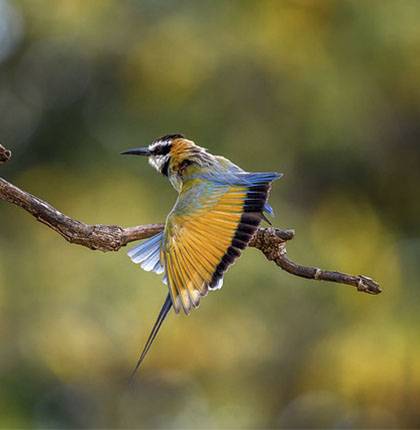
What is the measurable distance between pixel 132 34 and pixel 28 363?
2.73 m

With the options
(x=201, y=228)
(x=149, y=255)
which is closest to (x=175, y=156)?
(x=149, y=255)

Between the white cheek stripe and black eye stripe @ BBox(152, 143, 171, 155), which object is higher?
black eye stripe @ BBox(152, 143, 171, 155)

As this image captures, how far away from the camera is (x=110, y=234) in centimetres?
255

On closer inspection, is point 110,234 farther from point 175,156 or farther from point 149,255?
point 175,156

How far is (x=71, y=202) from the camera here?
9539mm

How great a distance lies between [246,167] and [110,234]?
20.1ft

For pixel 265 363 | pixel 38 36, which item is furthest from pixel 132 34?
pixel 265 363

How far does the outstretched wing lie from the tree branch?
7 centimetres

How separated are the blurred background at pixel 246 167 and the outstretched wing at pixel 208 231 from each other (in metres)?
5.76

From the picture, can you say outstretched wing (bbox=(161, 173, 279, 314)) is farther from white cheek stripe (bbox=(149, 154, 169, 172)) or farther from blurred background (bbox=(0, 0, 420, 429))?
blurred background (bbox=(0, 0, 420, 429))

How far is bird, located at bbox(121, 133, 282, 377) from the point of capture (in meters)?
2.47

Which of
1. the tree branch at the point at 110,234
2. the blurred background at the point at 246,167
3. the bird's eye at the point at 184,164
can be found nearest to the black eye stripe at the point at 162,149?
the bird's eye at the point at 184,164

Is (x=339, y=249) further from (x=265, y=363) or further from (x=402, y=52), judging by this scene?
(x=402, y=52)

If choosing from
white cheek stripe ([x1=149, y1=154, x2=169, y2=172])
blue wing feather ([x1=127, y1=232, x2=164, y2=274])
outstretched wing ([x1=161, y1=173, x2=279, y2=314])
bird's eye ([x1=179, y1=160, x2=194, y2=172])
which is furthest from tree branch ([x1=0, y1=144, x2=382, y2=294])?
white cheek stripe ([x1=149, y1=154, x2=169, y2=172])
